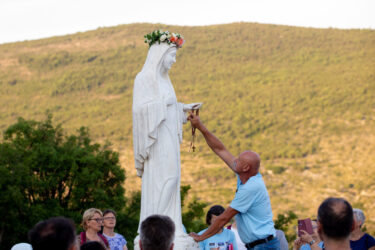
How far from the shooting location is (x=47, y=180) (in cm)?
2609

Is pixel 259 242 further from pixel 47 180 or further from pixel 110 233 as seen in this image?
pixel 47 180

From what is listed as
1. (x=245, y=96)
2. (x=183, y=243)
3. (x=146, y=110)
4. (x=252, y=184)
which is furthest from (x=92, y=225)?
(x=245, y=96)

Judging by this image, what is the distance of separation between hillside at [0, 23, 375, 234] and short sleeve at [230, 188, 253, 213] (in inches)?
1350

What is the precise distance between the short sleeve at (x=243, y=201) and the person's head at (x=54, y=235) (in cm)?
312

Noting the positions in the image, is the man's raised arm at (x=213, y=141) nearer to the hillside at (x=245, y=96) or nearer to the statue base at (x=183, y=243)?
the statue base at (x=183, y=243)

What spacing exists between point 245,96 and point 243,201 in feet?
188

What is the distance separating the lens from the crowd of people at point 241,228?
385 centimetres

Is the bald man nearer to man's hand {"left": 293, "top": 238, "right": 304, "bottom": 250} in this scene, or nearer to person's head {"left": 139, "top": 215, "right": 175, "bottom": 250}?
man's hand {"left": 293, "top": 238, "right": 304, "bottom": 250}

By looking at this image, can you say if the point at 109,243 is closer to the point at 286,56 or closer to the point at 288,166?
the point at 288,166

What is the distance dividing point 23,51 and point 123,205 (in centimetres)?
5371

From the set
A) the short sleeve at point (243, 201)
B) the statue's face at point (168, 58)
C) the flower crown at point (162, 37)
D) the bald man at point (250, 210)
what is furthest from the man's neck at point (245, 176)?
the flower crown at point (162, 37)

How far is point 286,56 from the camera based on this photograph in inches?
2847

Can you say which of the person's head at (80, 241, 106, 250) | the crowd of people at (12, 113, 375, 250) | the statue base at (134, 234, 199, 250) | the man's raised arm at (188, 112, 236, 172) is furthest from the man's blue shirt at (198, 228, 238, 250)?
the person's head at (80, 241, 106, 250)

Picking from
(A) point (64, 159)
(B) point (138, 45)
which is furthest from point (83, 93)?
(A) point (64, 159)
